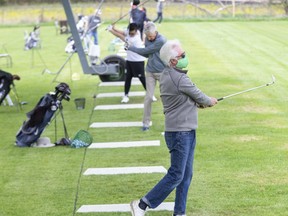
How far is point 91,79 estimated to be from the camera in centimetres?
2175

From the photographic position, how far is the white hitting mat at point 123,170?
1063cm

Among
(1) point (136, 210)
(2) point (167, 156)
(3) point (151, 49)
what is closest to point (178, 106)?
(1) point (136, 210)

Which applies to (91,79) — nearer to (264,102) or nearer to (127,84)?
(127,84)

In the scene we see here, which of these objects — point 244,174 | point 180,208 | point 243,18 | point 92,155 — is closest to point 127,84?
point 92,155

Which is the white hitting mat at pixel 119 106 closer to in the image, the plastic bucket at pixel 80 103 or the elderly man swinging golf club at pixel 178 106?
the plastic bucket at pixel 80 103

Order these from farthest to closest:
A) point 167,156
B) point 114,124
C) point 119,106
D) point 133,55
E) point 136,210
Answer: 1. point 119,106
2. point 133,55
3. point 114,124
4. point 167,156
5. point 136,210

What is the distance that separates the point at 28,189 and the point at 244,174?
2972 mm

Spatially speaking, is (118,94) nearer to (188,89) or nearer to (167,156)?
(167,156)

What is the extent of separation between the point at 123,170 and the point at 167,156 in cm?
102

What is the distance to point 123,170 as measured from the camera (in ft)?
35.3

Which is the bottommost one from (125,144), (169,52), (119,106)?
(119,106)

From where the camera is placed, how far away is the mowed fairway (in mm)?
9195

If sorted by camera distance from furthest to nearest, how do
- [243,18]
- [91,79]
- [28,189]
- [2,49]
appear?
[243,18]
[2,49]
[91,79]
[28,189]

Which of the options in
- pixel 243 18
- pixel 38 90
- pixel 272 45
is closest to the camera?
pixel 38 90
